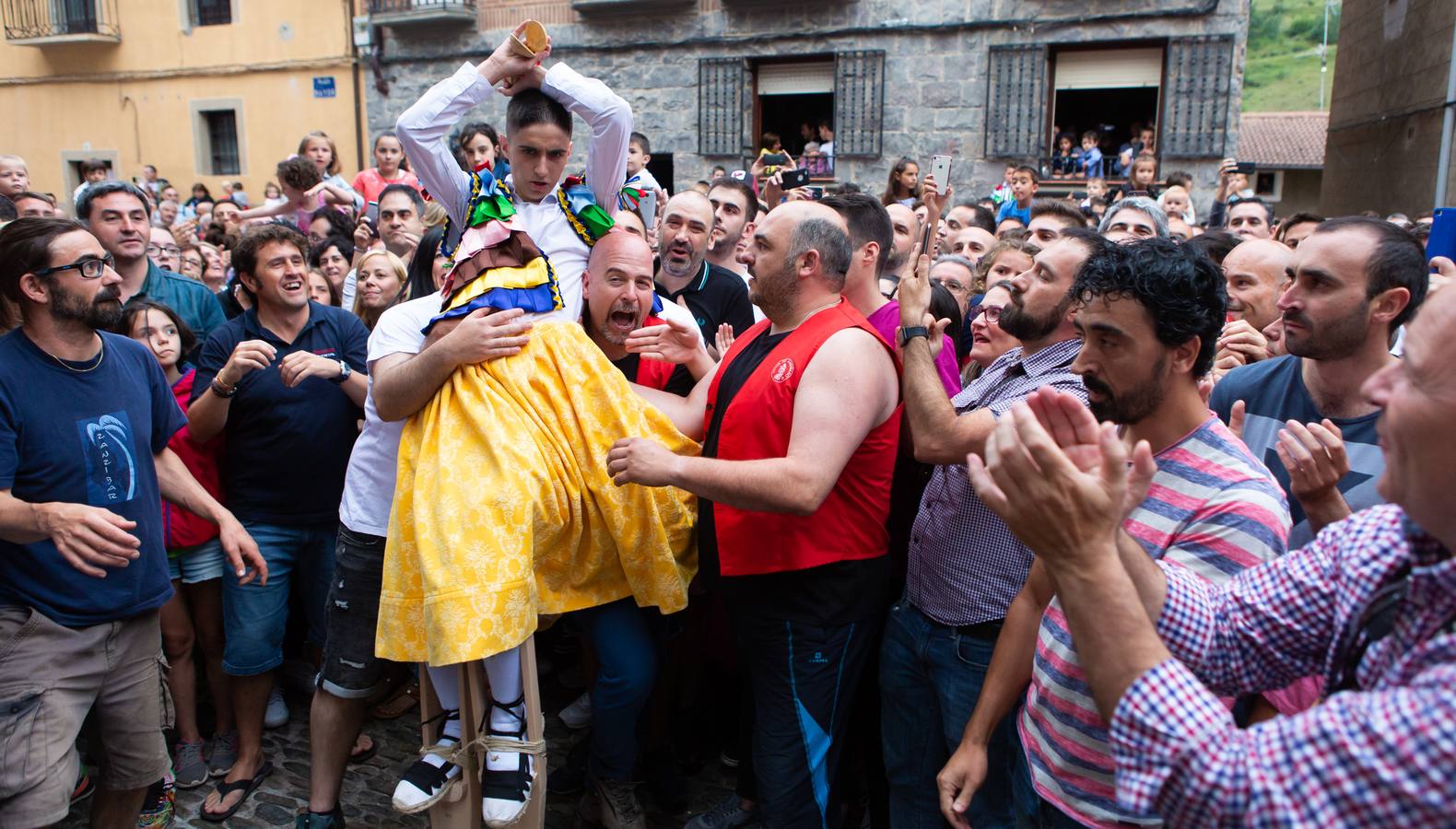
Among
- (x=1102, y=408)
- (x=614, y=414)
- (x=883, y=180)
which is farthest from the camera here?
(x=883, y=180)

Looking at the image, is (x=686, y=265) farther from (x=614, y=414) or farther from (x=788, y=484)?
(x=788, y=484)

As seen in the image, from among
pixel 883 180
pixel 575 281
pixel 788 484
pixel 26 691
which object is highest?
pixel 883 180

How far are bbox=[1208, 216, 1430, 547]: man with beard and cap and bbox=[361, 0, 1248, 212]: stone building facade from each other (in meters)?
10.9

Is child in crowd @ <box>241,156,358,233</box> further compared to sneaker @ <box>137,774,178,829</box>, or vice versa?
child in crowd @ <box>241,156,358,233</box>

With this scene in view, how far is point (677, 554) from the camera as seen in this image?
10.3 feet

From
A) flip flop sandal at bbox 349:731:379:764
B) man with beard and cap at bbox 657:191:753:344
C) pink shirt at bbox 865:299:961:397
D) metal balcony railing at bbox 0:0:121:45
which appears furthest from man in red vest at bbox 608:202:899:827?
metal balcony railing at bbox 0:0:121:45

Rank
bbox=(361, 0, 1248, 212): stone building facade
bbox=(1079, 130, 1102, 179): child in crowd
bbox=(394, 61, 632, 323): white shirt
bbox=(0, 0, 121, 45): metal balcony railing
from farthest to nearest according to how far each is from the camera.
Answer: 1. bbox=(0, 0, 121, 45): metal balcony railing
2. bbox=(1079, 130, 1102, 179): child in crowd
3. bbox=(361, 0, 1248, 212): stone building facade
4. bbox=(394, 61, 632, 323): white shirt

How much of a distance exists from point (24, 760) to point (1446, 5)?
15281 mm

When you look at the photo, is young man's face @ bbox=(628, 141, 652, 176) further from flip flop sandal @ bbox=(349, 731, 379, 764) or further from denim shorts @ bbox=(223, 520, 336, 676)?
flip flop sandal @ bbox=(349, 731, 379, 764)

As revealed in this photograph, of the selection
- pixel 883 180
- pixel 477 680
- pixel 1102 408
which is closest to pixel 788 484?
pixel 1102 408

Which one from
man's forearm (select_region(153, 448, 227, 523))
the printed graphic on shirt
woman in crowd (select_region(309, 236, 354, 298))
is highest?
woman in crowd (select_region(309, 236, 354, 298))

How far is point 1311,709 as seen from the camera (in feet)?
3.87

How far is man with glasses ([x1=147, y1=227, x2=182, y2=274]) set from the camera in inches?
241

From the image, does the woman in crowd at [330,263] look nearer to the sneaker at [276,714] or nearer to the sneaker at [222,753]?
the sneaker at [276,714]
